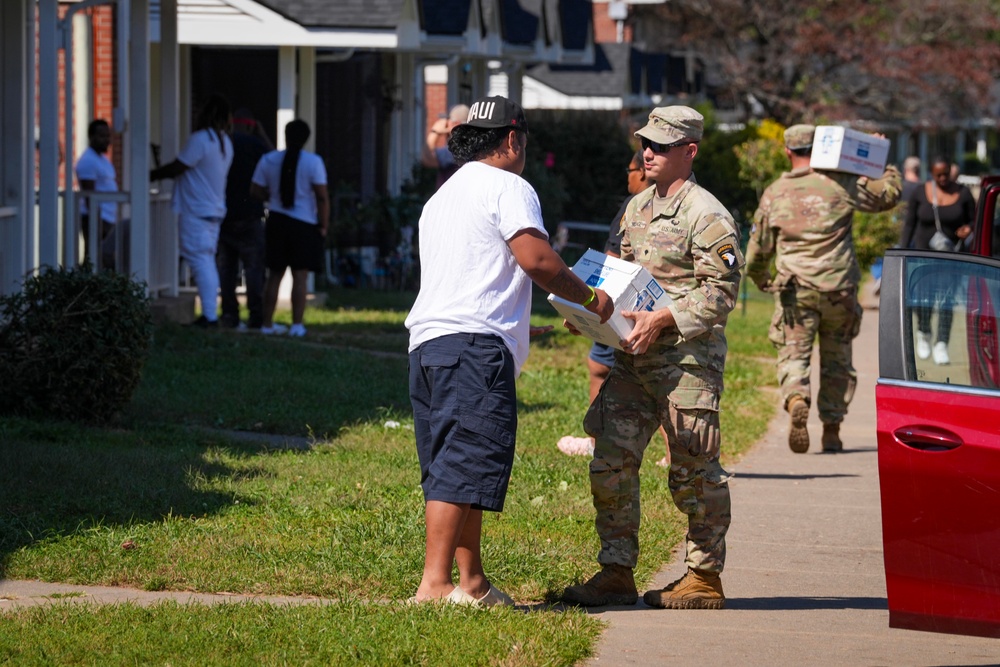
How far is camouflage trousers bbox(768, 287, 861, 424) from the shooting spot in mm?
9102

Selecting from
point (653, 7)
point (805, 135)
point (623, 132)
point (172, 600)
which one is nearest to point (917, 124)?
point (653, 7)

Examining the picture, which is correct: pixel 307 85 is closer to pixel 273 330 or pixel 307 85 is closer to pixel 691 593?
pixel 273 330

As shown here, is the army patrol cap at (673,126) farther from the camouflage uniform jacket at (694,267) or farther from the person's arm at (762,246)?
the person's arm at (762,246)

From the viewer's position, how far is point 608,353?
8031 mm

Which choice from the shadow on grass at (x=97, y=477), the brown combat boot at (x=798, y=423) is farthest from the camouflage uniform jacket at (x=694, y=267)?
the brown combat boot at (x=798, y=423)

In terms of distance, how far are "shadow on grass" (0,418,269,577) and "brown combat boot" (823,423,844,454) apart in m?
3.60

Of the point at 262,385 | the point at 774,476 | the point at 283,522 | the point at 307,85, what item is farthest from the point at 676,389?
the point at 307,85

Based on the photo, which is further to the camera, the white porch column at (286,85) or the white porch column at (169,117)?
the white porch column at (286,85)

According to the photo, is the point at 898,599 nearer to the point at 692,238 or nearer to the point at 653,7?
the point at 692,238

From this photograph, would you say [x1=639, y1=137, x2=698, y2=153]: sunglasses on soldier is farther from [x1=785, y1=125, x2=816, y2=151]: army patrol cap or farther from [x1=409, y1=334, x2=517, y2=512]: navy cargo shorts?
[x1=785, y1=125, x2=816, y2=151]: army patrol cap

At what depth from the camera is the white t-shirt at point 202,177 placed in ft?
43.1

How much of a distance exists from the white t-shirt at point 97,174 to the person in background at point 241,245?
1.01 m

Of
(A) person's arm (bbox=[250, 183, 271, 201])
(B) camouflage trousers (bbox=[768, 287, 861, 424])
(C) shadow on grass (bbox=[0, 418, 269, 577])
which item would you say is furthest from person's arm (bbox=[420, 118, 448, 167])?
(C) shadow on grass (bbox=[0, 418, 269, 577])

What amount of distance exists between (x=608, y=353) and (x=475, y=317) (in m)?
2.98
